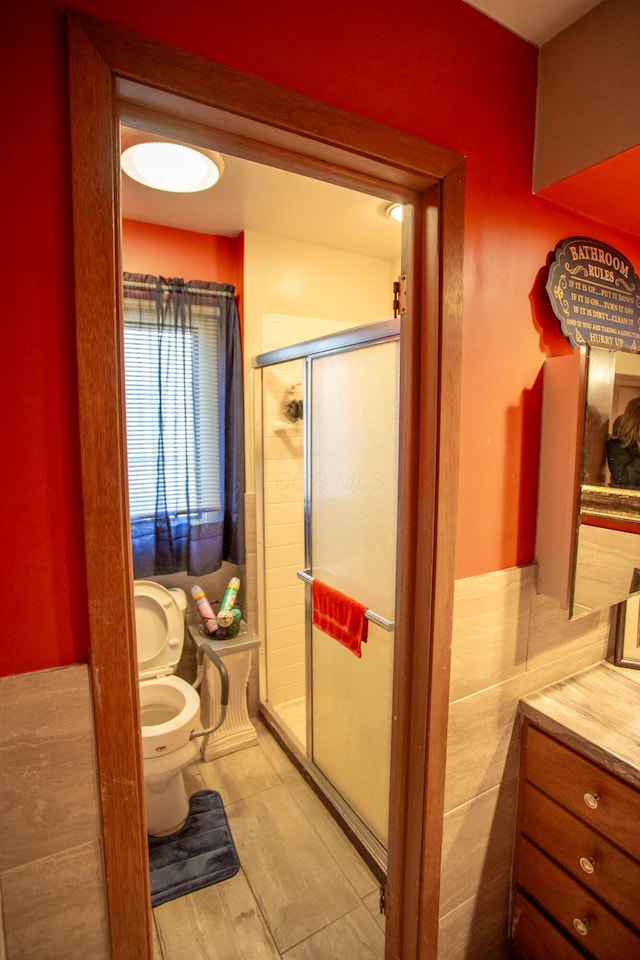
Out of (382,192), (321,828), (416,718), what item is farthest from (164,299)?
(321,828)

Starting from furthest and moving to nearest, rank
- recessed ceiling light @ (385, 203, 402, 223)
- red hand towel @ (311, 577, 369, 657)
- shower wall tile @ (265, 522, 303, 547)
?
1. shower wall tile @ (265, 522, 303, 547)
2. recessed ceiling light @ (385, 203, 402, 223)
3. red hand towel @ (311, 577, 369, 657)

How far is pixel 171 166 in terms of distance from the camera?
162 cm

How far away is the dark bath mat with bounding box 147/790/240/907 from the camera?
1631 mm

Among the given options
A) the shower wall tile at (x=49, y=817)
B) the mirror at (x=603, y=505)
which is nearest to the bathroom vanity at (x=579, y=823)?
the mirror at (x=603, y=505)

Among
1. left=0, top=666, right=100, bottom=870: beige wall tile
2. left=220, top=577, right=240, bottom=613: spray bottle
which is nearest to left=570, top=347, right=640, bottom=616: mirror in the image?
left=0, top=666, right=100, bottom=870: beige wall tile

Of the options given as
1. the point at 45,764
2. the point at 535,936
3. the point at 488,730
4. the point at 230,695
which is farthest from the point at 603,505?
the point at 230,695

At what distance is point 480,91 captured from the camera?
1.00 m

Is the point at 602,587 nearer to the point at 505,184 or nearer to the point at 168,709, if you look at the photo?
the point at 505,184

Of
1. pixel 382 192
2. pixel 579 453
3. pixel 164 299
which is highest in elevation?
pixel 164 299

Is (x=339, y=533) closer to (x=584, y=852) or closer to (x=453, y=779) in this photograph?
(x=453, y=779)

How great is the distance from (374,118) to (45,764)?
4.05 ft

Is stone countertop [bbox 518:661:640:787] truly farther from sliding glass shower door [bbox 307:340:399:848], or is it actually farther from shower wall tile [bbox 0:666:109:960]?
shower wall tile [bbox 0:666:109:960]

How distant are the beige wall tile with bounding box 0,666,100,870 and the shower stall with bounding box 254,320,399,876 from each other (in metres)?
1.00

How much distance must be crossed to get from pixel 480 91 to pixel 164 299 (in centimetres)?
162
